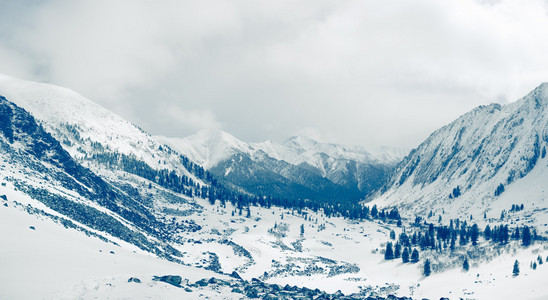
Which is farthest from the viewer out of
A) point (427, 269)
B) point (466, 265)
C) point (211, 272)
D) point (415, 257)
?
point (415, 257)

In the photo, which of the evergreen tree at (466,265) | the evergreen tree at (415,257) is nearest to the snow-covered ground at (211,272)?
the evergreen tree at (466,265)

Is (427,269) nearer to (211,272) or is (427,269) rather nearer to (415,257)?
(415,257)

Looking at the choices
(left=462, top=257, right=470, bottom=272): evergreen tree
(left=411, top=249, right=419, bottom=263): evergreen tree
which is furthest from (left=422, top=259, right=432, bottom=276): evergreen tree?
(left=411, top=249, right=419, bottom=263): evergreen tree

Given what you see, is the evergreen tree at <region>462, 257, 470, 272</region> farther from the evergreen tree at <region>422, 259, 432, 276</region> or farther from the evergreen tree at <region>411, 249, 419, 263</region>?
the evergreen tree at <region>411, 249, 419, 263</region>

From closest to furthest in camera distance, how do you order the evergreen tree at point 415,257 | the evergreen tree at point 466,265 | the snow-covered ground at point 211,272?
the snow-covered ground at point 211,272 < the evergreen tree at point 466,265 < the evergreen tree at point 415,257

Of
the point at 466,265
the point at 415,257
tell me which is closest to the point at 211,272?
the point at 466,265

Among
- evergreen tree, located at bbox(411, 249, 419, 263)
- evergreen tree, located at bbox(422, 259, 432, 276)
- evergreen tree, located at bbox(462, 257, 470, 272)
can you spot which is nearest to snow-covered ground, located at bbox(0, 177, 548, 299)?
evergreen tree, located at bbox(462, 257, 470, 272)

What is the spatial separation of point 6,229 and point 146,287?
22.3 m

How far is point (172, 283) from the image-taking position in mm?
50500

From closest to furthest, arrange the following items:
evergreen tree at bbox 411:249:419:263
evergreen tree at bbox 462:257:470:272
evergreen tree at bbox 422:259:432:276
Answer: evergreen tree at bbox 462:257:470:272 < evergreen tree at bbox 422:259:432:276 < evergreen tree at bbox 411:249:419:263

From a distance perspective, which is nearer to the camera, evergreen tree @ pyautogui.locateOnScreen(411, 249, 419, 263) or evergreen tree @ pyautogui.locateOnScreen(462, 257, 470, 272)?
evergreen tree @ pyautogui.locateOnScreen(462, 257, 470, 272)

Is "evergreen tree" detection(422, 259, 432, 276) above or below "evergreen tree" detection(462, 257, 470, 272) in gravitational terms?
below

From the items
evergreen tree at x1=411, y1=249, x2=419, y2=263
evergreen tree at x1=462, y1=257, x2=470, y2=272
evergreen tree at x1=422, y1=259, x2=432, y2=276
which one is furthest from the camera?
evergreen tree at x1=411, y1=249, x2=419, y2=263

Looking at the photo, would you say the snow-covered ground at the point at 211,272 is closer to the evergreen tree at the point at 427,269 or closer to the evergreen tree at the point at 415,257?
the evergreen tree at the point at 427,269
